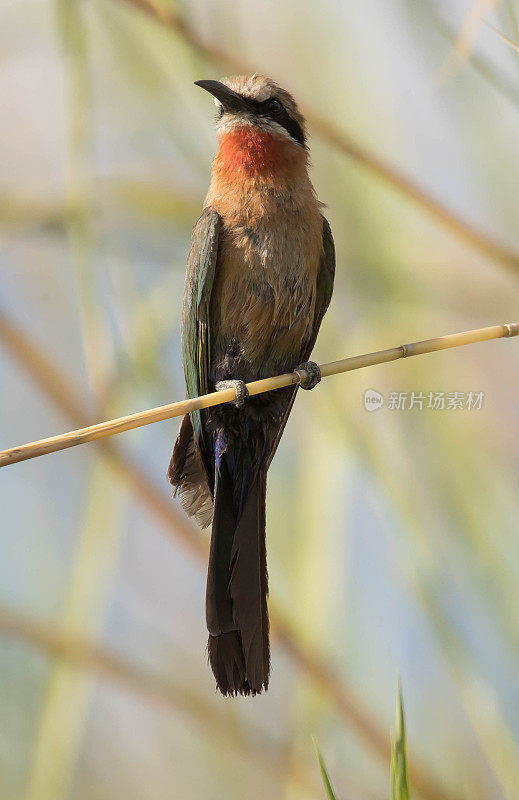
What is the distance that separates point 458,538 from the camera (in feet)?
5.68

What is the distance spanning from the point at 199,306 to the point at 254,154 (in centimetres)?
28

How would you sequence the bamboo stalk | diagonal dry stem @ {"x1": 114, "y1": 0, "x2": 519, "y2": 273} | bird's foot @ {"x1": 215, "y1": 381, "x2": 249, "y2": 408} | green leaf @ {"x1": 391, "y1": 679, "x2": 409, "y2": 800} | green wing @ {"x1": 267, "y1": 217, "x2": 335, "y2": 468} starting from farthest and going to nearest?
diagonal dry stem @ {"x1": 114, "y1": 0, "x2": 519, "y2": 273}
green wing @ {"x1": 267, "y1": 217, "x2": 335, "y2": 468}
bird's foot @ {"x1": 215, "y1": 381, "x2": 249, "y2": 408}
green leaf @ {"x1": 391, "y1": 679, "x2": 409, "y2": 800}
the bamboo stalk

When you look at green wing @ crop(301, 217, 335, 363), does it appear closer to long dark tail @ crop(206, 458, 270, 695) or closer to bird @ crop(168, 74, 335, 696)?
bird @ crop(168, 74, 335, 696)

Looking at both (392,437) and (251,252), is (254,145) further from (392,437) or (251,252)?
(392,437)

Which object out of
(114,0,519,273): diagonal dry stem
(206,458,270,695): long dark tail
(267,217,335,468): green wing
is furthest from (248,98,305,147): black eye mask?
(206,458,270,695): long dark tail

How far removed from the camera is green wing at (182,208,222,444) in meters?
1.31

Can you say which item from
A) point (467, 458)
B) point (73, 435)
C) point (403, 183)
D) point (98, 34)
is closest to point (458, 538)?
point (467, 458)

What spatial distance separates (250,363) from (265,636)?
1.53ft

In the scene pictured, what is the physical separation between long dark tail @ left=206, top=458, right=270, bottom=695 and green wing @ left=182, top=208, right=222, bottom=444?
0.60 feet

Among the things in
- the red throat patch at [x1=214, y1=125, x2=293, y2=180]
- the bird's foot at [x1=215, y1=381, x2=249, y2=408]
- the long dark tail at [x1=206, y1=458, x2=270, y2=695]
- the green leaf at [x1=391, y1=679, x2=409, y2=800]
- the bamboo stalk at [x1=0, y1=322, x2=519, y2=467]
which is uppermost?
the red throat patch at [x1=214, y1=125, x2=293, y2=180]

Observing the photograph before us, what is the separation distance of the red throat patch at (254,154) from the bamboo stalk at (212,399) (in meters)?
0.36

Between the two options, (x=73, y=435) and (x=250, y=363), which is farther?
(x=250, y=363)

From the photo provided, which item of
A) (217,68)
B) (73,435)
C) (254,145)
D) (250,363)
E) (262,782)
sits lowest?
(262,782)

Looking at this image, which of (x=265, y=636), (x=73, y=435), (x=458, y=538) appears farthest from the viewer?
(x=458, y=538)
